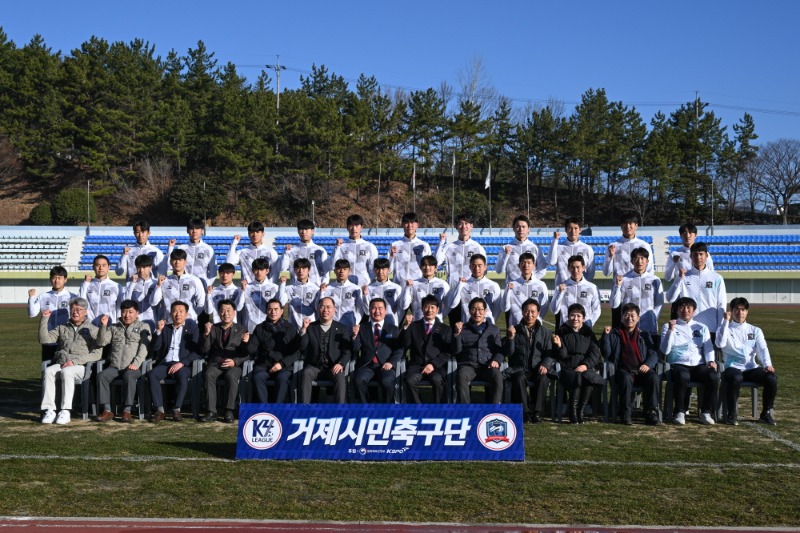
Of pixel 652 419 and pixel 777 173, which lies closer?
pixel 652 419

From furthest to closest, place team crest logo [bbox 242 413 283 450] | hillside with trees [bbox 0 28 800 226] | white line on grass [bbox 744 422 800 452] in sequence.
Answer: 1. hillside with trees [bbox 0 28 800 226]
2. white line on grass [bbox 744 422 800 452]
3. team crest logo [bbox 242 413 283 450]

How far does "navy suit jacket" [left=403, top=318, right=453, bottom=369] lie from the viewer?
9.36 m

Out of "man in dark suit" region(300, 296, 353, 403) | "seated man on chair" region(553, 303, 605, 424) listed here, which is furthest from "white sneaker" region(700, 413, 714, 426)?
"man in dark suit" region(300, 296, 353, 403)

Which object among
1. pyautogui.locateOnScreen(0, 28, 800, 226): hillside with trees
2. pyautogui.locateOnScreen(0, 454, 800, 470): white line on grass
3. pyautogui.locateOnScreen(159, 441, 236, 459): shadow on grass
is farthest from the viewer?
pyautogui.locateOnScreen(0, 28, 800, 226): hillside with trees

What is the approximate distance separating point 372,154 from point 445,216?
6.76m

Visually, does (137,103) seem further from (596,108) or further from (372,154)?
(596,108)

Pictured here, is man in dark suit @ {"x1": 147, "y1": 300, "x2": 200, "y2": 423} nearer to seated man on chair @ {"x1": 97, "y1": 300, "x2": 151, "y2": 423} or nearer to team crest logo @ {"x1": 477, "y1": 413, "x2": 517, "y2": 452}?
seated man on chair @ {"x1": 97, "y1": 300, "x2": 151, "y2": 423}

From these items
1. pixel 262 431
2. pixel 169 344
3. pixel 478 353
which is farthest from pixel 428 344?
pixel 169 344

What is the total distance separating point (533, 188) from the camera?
202 ft

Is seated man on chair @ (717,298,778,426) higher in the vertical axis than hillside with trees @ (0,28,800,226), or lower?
lower

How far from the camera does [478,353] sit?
9273 mm

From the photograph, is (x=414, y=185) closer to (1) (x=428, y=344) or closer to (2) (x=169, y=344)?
(2) (x=169, y=344)

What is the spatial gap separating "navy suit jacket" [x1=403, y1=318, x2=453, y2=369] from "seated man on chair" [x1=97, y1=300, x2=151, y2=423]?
125 inches

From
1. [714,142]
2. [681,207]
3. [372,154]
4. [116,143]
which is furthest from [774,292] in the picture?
[116,143]
